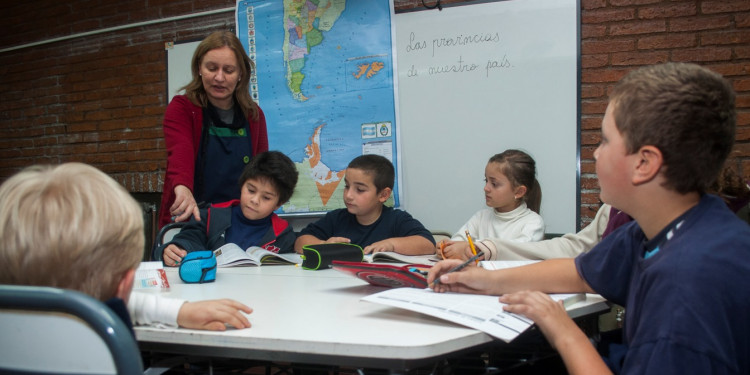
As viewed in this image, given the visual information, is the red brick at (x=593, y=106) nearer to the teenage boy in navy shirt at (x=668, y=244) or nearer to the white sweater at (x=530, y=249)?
the white sweater at (x=530, y=249)

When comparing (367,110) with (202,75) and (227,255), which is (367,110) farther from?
(227,255)

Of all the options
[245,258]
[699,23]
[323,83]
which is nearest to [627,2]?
[699,23]

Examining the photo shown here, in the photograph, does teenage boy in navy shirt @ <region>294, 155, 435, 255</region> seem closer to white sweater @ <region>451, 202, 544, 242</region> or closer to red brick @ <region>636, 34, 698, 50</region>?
white sweater @ <region>451, 202, 544, 242</region>

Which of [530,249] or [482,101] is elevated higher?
[482,101]

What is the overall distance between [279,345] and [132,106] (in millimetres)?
4065

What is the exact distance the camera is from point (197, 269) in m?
1.46

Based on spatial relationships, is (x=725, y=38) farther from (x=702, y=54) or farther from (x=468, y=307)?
(x=468, y=307)

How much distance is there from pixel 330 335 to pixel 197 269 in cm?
69

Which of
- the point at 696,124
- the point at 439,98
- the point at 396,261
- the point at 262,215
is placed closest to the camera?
the point at 696,124

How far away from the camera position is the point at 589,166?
3.04 m

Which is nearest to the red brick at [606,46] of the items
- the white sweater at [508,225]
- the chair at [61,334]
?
the white sweater at [508,225]

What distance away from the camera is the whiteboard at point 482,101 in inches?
119

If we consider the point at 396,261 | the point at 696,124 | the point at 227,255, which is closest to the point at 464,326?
the point at 696,124

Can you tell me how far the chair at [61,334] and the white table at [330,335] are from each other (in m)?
0.31
